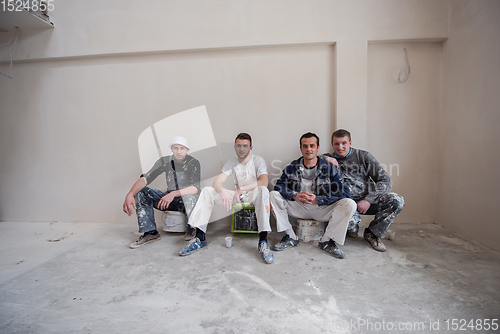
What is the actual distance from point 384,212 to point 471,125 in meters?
1.33

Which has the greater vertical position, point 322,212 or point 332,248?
point 322,212

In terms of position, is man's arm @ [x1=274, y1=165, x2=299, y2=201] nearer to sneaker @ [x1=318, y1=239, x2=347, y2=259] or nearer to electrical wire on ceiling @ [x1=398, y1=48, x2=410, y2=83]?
sneaker @ [x1=318, y1=239, x2=347, y2=259]

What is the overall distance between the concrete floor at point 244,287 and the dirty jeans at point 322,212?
0.75ft

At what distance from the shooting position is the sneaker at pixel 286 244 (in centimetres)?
215

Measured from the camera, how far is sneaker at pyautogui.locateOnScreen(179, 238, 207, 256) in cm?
211

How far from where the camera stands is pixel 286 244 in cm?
220

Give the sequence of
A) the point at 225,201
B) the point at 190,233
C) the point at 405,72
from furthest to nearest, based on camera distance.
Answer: the point at 405,72, the point at 190,233, the point at 225,201

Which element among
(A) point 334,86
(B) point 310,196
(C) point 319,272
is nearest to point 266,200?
(B) point 310,196

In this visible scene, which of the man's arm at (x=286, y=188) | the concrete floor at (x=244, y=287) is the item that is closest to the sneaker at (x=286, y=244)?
the concrete floor at (x=244, y=287)

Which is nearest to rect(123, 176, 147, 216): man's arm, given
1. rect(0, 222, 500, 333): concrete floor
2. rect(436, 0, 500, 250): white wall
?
rect(0, 222, 500, 333): concrete floor

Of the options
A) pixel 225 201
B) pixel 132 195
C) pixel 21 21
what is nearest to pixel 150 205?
pixel 132 195

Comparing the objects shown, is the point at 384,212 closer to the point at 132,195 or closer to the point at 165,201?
the point at 165,201

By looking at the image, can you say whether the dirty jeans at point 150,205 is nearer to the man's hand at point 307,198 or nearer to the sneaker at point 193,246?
the sneaker at point 193,246

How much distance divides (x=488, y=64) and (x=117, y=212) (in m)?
4.54
